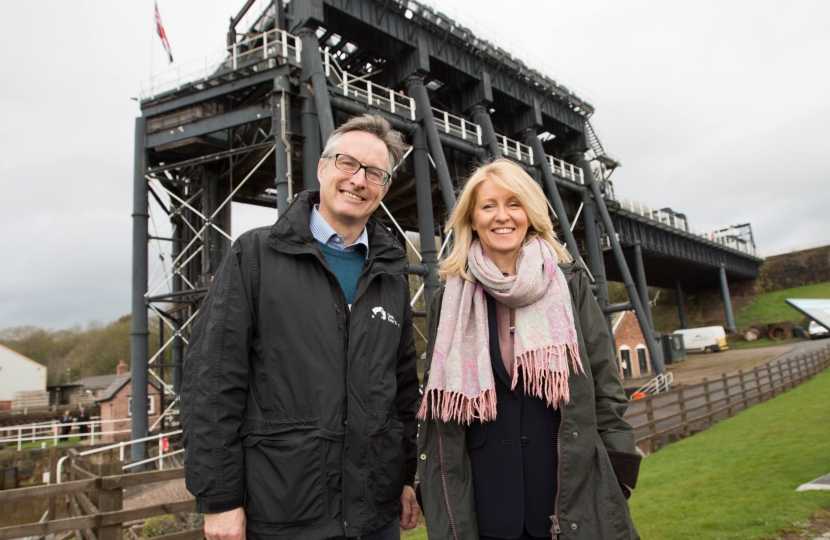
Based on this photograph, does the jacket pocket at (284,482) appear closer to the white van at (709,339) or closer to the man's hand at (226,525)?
the man's hand at (226,525)

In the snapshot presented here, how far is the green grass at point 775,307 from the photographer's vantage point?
44.0 meters

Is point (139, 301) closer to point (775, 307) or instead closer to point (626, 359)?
point (626, 359)

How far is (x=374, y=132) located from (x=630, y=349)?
3376cm

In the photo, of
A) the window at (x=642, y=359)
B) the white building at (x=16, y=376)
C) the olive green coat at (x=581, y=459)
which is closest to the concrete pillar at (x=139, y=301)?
the olive green coat at (x=581, y=459)

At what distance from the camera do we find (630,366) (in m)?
32.5

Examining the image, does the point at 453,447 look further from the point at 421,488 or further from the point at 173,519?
the point at 173,519

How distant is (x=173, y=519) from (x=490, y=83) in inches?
661

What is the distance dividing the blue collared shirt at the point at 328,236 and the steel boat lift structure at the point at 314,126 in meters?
6.74

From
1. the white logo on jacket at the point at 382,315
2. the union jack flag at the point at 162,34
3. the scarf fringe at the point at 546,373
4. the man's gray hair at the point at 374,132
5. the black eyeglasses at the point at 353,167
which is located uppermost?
the union jack flag at the point at 162,34

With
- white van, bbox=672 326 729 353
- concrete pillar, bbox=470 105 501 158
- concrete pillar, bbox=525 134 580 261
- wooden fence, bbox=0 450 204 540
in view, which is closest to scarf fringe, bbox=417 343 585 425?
wooden fence, bbox=0 450 204 540

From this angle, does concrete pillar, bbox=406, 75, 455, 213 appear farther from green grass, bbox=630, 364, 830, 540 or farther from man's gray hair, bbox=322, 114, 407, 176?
man's gray hair, bbox=322, 114, 407, 176

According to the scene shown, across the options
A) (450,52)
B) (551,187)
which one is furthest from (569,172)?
(450,52)

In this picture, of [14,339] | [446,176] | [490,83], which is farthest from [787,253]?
[14,339]

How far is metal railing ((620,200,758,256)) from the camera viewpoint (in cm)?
2955
